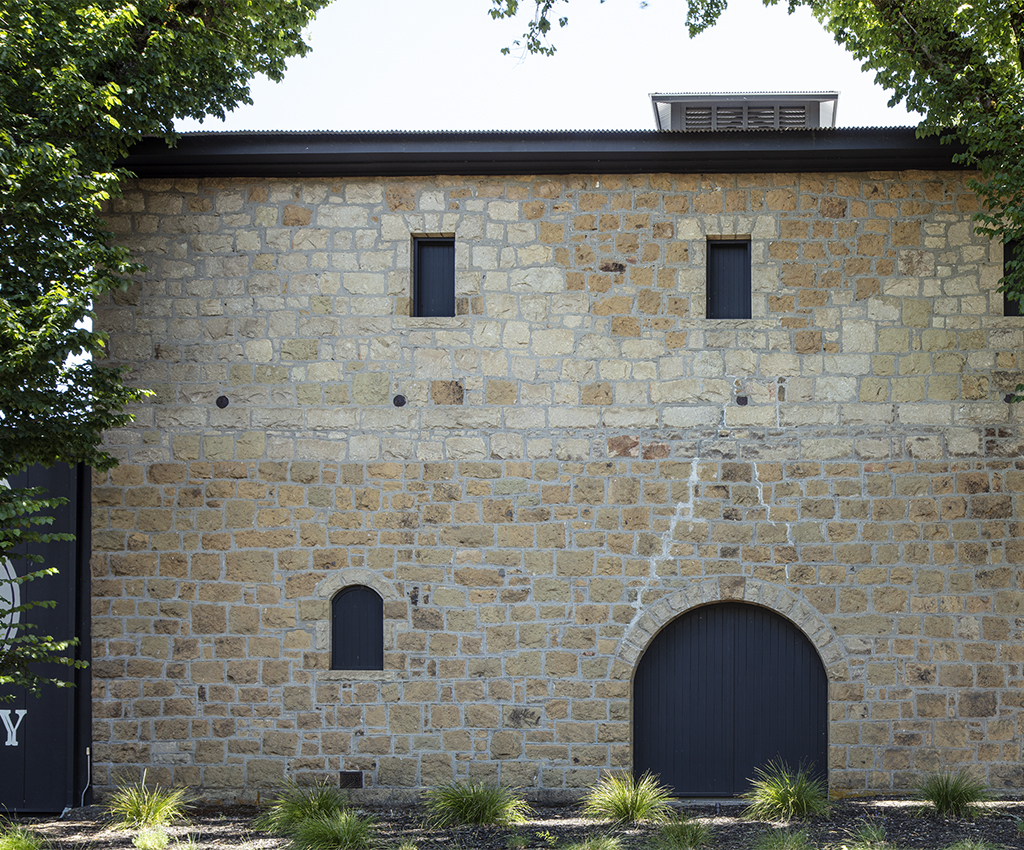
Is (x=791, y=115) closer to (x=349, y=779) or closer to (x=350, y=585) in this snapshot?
(x=350, y=585)

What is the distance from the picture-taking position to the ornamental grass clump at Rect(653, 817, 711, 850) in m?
6.82

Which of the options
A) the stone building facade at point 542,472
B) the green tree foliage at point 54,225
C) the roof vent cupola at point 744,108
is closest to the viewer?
the green tree foliage at point 54,225

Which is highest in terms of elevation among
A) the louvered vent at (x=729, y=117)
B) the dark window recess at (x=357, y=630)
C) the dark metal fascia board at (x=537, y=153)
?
the louvered vent at (x=729, y=117)

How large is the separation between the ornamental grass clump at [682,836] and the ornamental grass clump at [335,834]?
2333mm

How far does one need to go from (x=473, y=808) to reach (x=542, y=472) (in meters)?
3.06

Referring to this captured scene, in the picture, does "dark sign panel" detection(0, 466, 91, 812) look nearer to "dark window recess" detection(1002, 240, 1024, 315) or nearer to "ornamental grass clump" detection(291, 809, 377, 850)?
"ornamental grass clump" detection(291, 809, 377, 850)

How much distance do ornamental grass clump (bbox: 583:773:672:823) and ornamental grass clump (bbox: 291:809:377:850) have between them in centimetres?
197

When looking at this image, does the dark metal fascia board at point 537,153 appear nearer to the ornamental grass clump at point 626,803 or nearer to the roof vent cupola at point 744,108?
the roof vent cupola at point 744,108

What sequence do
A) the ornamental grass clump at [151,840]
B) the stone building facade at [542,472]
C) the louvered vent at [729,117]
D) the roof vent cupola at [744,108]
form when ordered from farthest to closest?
the louvered vent at [729,117], the roof vent cupola at [744,108], the stone building facade at [542,472], the ornamental grass clump at [151,840]

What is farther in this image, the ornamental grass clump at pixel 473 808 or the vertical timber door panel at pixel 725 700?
the vertical timber door panel at pixel 725 700

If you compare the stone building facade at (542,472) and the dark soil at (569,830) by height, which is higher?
the stone building facade at (542,472)

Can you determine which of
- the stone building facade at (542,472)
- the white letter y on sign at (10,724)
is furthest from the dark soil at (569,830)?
the white letter y on sign at (10,724)

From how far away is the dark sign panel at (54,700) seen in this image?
8297 mm

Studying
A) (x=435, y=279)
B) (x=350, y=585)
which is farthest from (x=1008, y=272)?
(x=350, y=585)
